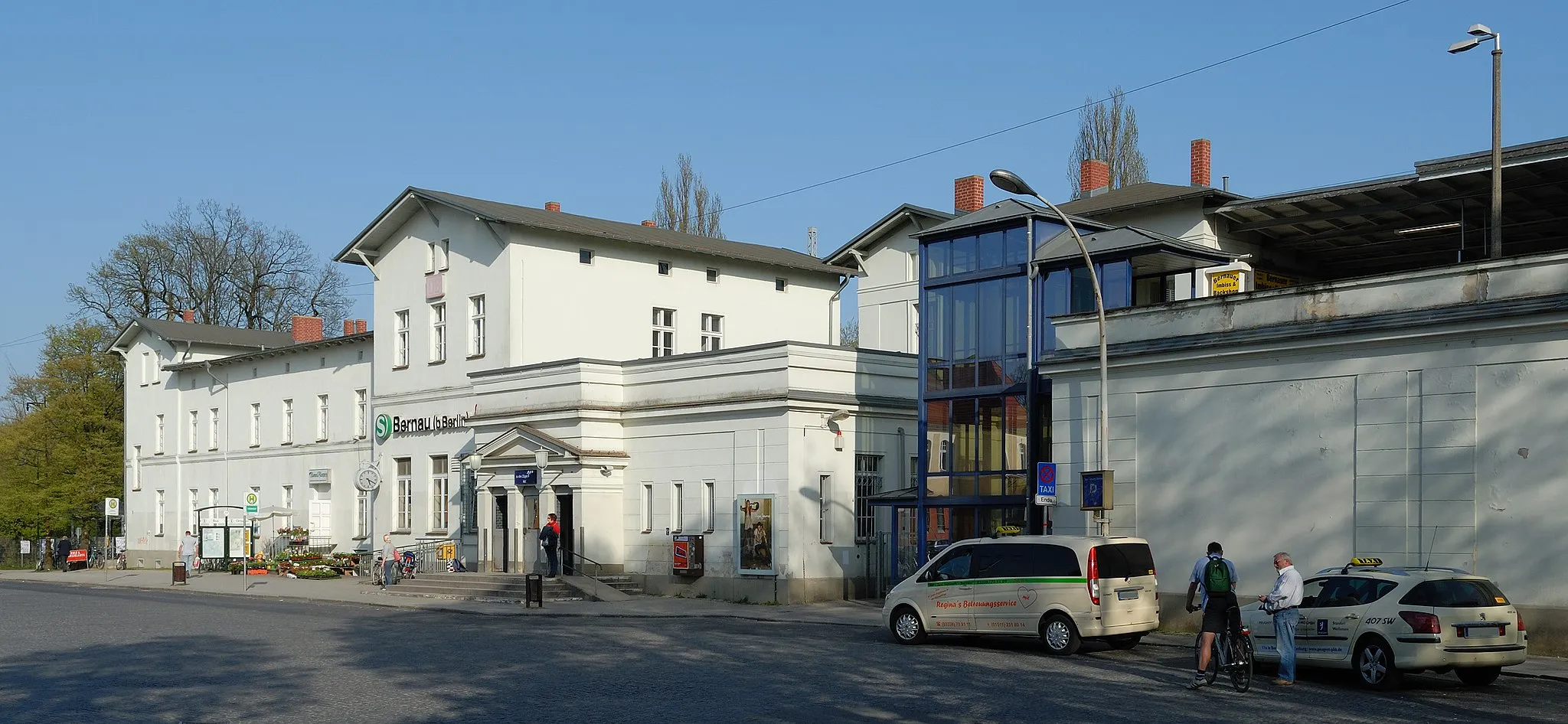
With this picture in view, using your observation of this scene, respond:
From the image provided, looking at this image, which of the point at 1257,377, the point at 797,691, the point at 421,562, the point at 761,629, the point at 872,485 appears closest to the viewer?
the point at 797,691

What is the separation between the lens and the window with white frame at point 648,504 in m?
36.5

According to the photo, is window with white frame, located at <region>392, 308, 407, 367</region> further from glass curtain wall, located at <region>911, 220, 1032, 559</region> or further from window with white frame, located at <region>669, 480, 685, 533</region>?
glass curtain wall, located at <region>911, 220, 1032, 559</region>

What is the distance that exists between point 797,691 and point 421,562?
2950 cm

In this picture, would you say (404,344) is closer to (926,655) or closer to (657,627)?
(657,627)

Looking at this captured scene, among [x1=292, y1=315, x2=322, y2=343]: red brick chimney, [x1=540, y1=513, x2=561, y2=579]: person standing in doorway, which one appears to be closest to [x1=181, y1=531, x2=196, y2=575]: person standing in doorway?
[x1=292, y1=315, x2=322, y2=343]: red brick chimney

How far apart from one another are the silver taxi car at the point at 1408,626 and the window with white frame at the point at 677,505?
2014 cm

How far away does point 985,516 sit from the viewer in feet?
97.9

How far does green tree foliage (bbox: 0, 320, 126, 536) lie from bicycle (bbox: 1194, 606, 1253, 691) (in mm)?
62211

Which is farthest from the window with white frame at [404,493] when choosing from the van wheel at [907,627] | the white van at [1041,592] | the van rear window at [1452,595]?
the van rear window at [1452,595]

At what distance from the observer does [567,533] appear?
37.3 m

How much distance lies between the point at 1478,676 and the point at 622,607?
18.9 meters

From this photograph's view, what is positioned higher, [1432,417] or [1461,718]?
[1432,417]

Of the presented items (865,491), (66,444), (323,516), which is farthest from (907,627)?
(66,444)

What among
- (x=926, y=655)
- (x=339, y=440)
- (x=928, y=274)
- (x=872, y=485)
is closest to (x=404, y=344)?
(x=339, y=440)
